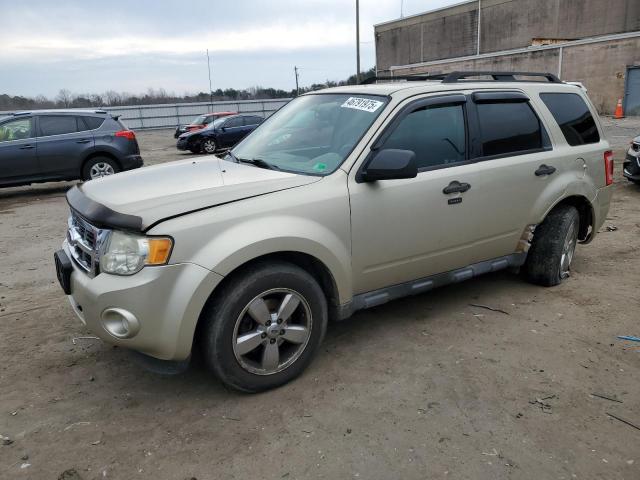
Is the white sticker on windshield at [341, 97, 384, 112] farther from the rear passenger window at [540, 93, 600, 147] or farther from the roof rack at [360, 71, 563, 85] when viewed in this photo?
the rear passenger window at [540, 93, 600, 147]

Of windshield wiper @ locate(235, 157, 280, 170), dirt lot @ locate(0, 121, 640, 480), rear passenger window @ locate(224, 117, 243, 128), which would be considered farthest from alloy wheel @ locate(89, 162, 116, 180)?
rear passenger window @ locate(224, 117, 243, 128)

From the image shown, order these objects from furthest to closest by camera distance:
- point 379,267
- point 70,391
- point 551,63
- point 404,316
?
point 551,63, point 404,316, point 379,267, point 70,391

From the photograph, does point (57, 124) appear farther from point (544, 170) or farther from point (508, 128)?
point (544, 170)

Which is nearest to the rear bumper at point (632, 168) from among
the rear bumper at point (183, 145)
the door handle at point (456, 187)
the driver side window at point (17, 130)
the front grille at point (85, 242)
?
the door handle at point (456, 187)

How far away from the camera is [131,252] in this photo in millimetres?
2699

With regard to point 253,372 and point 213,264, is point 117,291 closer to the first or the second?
point 213,264

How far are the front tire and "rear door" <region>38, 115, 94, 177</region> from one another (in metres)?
8.98

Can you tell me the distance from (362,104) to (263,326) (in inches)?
68.1

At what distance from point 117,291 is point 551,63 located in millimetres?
35966

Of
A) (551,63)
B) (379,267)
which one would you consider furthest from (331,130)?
(551,63)

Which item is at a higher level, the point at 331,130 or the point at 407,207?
the point at 331,130

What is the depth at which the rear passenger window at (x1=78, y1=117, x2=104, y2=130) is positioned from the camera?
10.7 meters

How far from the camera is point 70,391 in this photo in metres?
3.20

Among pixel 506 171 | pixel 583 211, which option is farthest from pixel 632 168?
pixel 506 171
